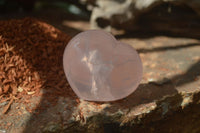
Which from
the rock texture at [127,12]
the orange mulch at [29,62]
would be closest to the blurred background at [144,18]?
the rock texture at [127,12]

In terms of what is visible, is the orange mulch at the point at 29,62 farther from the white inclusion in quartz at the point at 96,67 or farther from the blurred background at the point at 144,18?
the blurred background at the point at 144,18

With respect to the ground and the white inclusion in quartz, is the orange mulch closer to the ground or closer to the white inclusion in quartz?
the ground

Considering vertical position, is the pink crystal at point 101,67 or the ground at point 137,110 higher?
the pink crystal at point 101,67

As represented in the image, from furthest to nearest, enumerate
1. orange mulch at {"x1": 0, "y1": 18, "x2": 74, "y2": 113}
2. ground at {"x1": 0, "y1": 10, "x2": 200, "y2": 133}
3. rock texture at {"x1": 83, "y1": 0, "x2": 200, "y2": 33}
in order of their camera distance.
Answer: rock texture at {"x1": 83, "y1": 0, "x2": 200, "y2": 33}
orange mulch at {"x1": 0, "y1": 18, "x2": 74, "y2": 113}
ground at {"x1": 0, "y1": 10, "x2": 200, "y2": 133}

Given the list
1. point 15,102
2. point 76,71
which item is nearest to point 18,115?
point 15,102

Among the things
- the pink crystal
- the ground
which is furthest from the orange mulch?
the pink crystal

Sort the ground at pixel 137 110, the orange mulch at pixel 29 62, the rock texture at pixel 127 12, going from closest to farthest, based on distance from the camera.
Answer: the ground at pixel 137 110 → the orange mulch at pixel 29 62 → the rock texture at pixel 127 12

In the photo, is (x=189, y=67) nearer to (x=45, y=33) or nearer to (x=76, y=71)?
(x=76, y=71)
